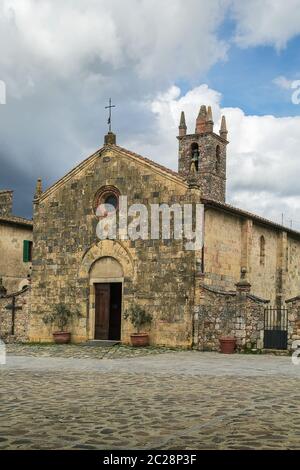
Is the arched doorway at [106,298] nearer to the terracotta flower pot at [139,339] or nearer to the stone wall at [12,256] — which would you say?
the terracotta flower pot at [139,339]

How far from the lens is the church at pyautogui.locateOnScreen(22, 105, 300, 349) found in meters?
22.4

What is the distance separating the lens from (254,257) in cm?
2748

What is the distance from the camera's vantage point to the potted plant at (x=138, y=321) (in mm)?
23047

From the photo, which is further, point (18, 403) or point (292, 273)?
point (292, 273)

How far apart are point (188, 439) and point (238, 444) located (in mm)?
623

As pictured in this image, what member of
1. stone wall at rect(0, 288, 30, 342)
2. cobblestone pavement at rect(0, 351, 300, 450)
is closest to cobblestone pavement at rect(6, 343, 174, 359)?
stone wall at rect(0, 288, 30, 342)

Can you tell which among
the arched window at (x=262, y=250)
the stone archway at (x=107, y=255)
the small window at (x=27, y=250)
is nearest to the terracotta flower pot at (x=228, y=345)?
the stone archway at (x=107, y=255)

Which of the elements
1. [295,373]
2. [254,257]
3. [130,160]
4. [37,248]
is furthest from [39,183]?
[295,373]

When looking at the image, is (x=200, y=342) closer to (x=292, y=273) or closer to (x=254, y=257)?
(x=254, y=257)

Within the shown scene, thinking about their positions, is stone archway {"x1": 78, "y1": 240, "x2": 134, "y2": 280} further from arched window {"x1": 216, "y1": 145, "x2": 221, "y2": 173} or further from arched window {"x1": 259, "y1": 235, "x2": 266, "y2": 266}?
arched window {"x1": 216, "y1": 145, "x2": 221, "y2": 173}

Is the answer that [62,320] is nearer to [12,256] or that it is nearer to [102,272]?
[102,272]

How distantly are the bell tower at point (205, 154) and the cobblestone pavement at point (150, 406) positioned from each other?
20781mm

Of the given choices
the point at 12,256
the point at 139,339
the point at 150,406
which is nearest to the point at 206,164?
the point at 12,256

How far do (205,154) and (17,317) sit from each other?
16.3 m
